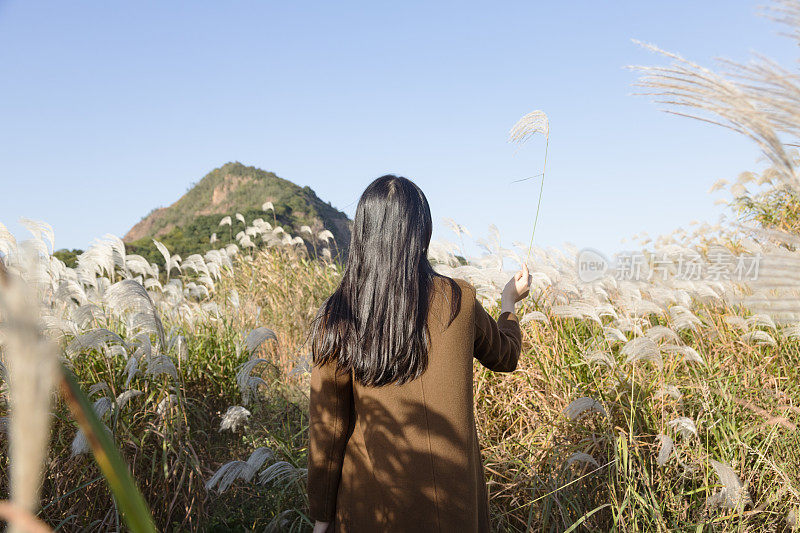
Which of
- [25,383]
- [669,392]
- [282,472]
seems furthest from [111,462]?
[669,392]

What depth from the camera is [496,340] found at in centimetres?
205

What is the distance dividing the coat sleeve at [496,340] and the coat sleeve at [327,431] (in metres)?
0.50

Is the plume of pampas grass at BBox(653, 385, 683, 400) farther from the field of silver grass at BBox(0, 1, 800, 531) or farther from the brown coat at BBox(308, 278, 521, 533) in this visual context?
the brown coat at BBox(308, 278, 521, 533)

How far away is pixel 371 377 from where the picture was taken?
1784mm

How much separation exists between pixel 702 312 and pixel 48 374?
493cm

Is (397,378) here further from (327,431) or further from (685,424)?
(685,424)

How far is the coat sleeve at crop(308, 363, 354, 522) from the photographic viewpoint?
1830 millimetres

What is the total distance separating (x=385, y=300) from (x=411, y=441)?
1.48 feet

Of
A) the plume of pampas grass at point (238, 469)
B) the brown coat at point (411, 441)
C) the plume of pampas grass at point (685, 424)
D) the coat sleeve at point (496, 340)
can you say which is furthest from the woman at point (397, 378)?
the plume of pampas grass at point (685, 424)

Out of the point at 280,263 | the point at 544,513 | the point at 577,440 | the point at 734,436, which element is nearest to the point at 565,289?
the point at 577,440

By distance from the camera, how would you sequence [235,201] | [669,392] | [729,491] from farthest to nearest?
1. [235,201]
2. [669,392]
3. [729,491]

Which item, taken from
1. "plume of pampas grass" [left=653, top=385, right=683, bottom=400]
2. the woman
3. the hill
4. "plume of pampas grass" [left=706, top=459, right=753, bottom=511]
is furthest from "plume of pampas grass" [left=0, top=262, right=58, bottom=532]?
the hill

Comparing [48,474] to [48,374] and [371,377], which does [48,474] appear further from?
[48,374]

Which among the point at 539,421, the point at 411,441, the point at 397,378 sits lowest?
the point at 539,421
